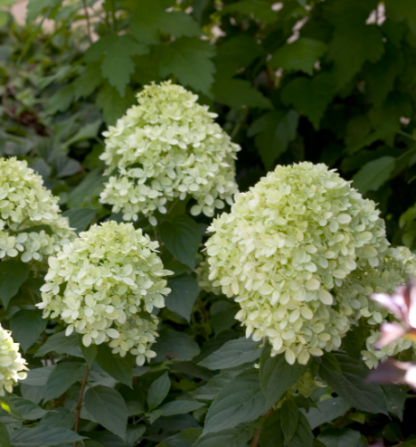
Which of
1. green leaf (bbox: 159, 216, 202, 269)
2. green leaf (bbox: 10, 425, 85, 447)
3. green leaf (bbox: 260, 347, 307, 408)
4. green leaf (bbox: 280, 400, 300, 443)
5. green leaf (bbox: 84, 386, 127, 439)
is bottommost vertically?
green leaf (bbox: 84, 386, 127, 439)

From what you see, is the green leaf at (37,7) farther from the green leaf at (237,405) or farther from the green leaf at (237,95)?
the green leaf at (237,405)

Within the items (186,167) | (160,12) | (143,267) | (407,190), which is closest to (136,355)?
(143,267)

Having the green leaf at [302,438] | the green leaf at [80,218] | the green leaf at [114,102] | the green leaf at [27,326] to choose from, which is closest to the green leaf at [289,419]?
the green leaf at [302,438]

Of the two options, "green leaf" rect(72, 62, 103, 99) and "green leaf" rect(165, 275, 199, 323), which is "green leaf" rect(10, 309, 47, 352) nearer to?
"green leaf" rect(165, 275, 199, 323)

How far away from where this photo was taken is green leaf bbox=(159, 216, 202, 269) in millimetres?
1578

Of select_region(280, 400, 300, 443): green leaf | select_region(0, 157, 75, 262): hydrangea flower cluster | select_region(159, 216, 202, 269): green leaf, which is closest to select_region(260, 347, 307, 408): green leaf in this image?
select_region(280, 400, 300, 443): green leaf

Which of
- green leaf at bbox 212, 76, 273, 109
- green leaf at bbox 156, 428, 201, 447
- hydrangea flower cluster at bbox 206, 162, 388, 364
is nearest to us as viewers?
hydrangea flower cluster at bbox 206, 162, 388, 364

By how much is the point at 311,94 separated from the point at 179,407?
4.97 feet

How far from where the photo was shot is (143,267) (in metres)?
1.23

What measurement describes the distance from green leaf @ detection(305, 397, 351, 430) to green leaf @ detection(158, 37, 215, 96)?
1.09 m

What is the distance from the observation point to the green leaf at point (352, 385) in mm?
1151

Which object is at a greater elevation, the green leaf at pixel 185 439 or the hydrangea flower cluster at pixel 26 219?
the hydrangea flower cluster at pixel 26 219

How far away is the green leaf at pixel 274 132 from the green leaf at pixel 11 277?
128 centimetres

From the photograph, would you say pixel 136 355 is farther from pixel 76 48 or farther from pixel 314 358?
pixel 76 48
